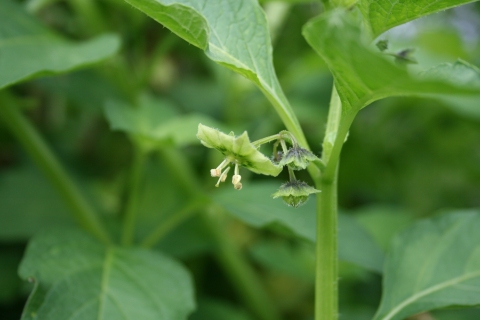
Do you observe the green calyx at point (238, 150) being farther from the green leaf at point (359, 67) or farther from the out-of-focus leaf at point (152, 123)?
the out-of-focus leaf at point (152, 123)

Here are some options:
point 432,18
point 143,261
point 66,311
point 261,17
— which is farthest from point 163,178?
point 432,18

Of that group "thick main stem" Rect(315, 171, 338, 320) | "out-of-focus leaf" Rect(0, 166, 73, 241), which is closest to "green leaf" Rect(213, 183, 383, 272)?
"thick main stem" Rect(315, 171, 338, 320)

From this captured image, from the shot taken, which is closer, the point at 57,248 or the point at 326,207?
the point at 326,207

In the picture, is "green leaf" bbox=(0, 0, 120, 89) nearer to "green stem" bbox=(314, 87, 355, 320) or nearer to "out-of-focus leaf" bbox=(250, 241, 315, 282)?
"green stem" bbox=(314, 87, 355, 320)

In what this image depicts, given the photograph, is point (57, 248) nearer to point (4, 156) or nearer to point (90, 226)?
point (90, 226)

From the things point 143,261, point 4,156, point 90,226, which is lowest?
point 4,156

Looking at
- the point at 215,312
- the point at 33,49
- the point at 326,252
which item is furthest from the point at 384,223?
the point at 33,49
